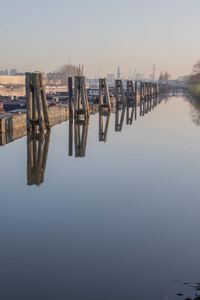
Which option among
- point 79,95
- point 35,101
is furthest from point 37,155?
point 79,95

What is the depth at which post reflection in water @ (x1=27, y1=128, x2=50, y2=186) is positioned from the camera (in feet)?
57.7

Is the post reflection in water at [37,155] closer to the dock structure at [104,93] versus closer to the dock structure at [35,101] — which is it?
the dock structure at [35,101]

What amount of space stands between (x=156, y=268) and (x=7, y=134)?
19651 millimetres

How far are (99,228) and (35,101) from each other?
60.1 feet

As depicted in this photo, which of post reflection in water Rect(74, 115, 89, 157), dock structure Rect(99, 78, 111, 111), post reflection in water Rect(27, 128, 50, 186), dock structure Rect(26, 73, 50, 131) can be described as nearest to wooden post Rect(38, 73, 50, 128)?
dock structure Rect(26, 73, 50, 131)

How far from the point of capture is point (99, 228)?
1130 centimetres

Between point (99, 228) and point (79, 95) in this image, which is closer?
point (99, 228)

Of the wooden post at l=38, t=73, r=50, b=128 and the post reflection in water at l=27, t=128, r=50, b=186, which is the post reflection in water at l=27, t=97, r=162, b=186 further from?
the wooden post at l=38, t=73, r=50, b=128

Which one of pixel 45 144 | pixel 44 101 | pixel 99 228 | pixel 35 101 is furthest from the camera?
pixel 44 101

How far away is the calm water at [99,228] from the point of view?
8305mm

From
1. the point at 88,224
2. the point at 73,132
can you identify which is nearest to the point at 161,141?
the point at 73,132

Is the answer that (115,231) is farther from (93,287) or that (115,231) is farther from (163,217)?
(93,287)

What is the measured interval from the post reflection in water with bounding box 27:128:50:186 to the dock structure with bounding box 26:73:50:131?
72 centimetres

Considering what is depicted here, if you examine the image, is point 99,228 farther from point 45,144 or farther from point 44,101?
point 44,101
